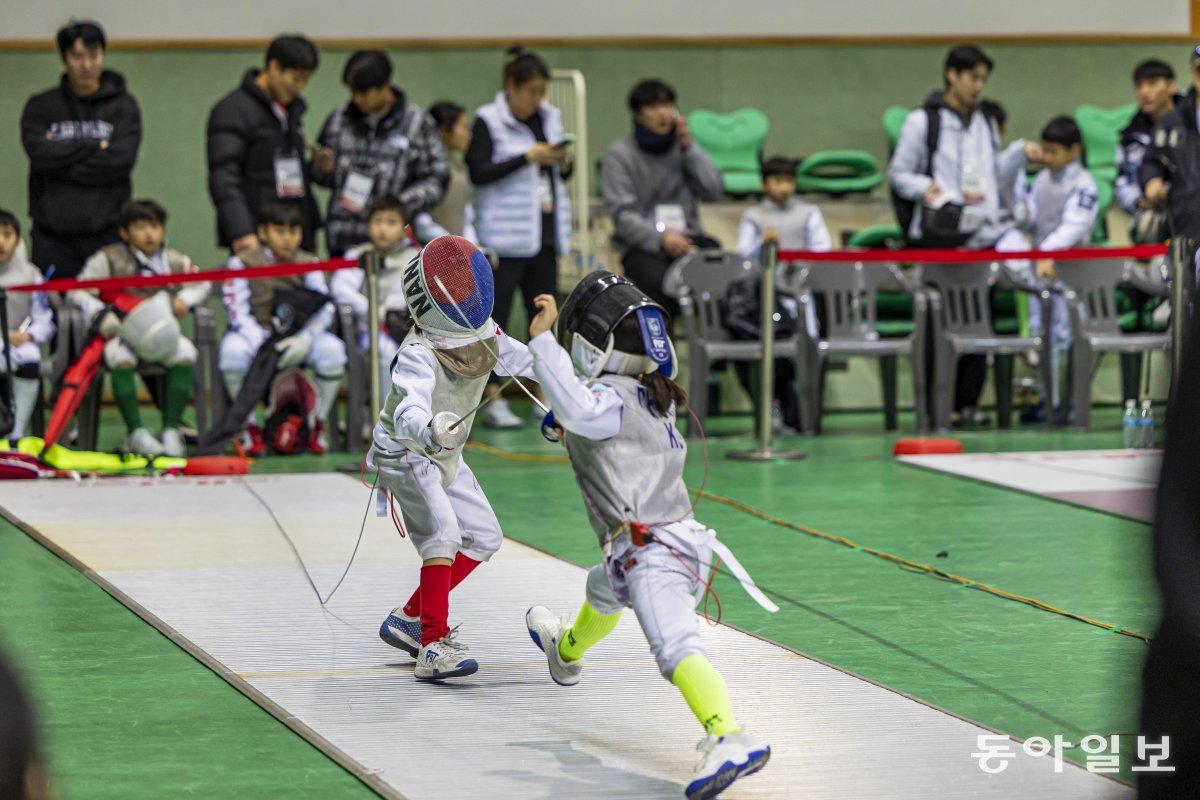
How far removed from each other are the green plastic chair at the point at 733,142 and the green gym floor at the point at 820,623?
4.47m

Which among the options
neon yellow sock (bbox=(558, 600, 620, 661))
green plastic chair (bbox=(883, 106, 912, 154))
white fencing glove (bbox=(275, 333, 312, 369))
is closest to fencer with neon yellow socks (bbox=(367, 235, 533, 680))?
neon yellow sock (bbox=(558, 600, 620, 661))

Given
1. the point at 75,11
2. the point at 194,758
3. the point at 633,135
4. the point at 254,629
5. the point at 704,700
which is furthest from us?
the point at 75,11

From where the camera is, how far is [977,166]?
10.6 meters

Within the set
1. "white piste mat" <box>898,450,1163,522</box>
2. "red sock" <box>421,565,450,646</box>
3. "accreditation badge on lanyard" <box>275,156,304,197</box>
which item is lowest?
"white piste mat" <box>898,450,1163,522</box>

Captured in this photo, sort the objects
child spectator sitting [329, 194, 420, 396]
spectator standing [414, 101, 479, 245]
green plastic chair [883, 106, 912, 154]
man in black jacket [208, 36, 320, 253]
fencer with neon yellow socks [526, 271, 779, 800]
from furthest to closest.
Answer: green plastic chair [883, 106, 912, 154] → spectator standing [414, 101, 479, 245] → man in black jacket [208, 36, 320, 253] → child spectator sitting [329, 194, 420, 396] → fencer with neon yellow socks [526, 271, 779, 800]

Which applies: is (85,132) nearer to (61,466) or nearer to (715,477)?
(61,466)

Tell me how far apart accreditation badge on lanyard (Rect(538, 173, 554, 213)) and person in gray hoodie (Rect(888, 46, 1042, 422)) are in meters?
2.17

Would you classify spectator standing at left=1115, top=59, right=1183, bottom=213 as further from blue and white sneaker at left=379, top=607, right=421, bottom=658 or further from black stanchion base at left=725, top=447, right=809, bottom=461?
blue and white sneaker at left=379, top=607, right=421, bottom=658

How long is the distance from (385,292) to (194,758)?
6017 millimetres

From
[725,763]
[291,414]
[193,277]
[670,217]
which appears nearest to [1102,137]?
[670,217]

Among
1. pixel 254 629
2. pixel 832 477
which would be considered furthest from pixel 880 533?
pixel 254 629

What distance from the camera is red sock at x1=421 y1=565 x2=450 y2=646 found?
423cm

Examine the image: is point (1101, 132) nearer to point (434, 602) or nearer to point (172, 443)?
point (172, 443)

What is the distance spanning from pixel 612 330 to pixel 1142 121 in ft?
Result: 26.7
